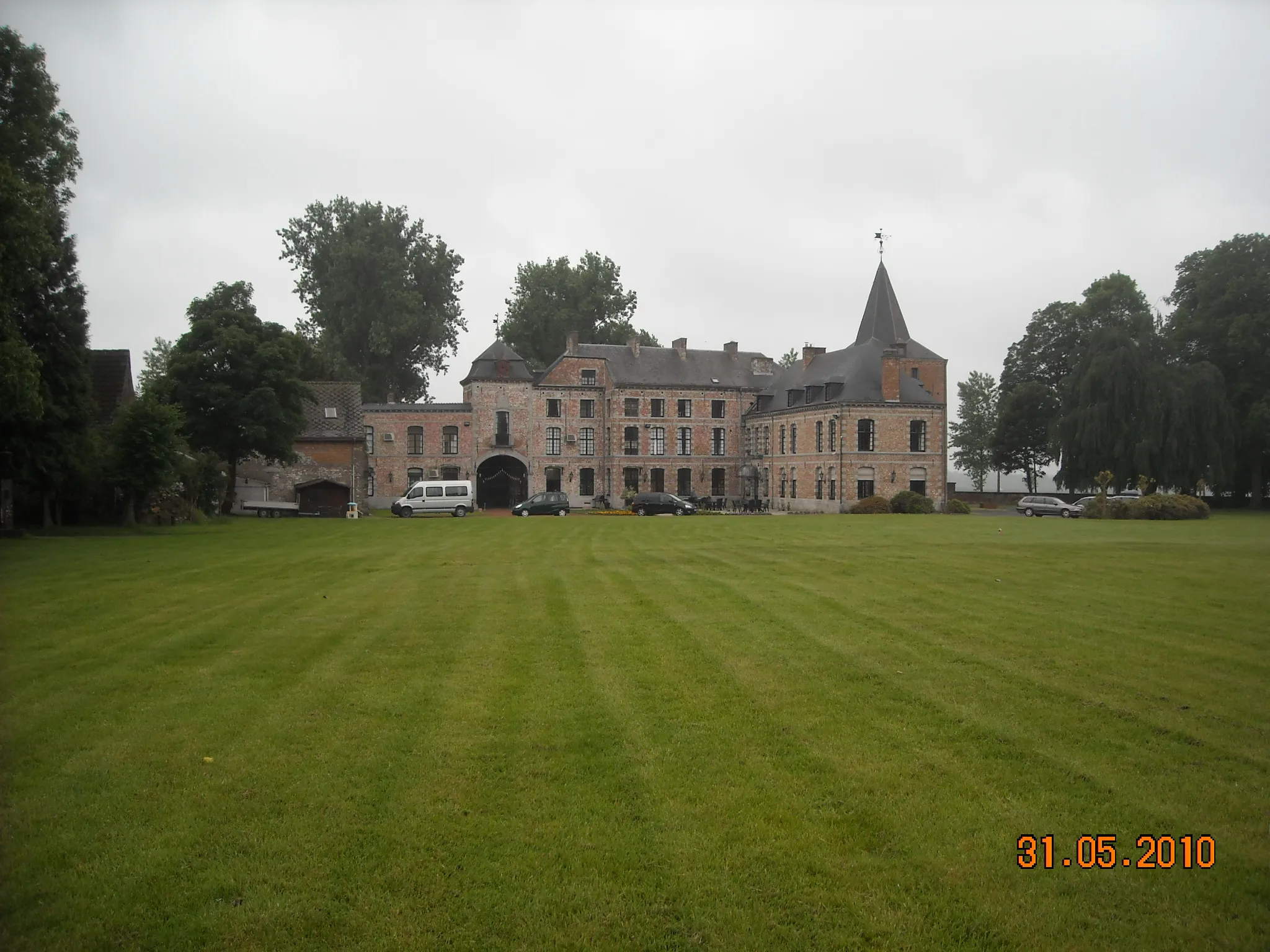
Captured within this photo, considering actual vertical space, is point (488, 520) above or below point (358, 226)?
below

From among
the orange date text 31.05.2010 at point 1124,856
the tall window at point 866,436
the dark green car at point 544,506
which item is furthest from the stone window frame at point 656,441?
the orange date text 31.05.2010 at point 1124,856

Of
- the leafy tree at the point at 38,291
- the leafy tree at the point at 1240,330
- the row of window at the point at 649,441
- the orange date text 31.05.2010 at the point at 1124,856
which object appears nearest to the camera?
the orange date text 31.05.2010 at the point at 1124,856

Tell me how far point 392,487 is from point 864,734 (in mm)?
52754

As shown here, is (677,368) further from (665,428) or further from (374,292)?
(374,292)

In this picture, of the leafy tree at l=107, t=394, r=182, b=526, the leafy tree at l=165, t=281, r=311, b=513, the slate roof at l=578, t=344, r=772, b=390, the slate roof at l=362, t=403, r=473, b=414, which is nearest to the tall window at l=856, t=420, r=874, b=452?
the slate roof at l=578, t=344, r=772, b=390

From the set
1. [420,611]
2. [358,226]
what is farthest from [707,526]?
[358,226]

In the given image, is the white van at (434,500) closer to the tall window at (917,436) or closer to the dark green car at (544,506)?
the dark green car at (544,506)

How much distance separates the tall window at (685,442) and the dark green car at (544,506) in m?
15.9

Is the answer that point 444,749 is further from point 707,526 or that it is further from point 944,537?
point 707,526

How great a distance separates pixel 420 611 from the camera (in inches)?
496

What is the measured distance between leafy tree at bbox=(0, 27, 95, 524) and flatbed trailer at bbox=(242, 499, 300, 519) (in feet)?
51.4

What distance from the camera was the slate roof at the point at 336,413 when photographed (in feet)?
166

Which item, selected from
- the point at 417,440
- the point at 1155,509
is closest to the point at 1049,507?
the point at 1155,509

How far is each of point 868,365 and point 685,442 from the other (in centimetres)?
1363
